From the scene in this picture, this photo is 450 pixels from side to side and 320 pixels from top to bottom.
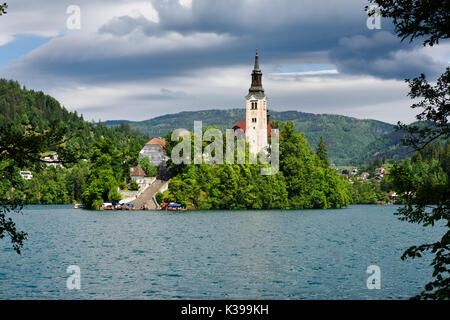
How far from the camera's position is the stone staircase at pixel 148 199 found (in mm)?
98812

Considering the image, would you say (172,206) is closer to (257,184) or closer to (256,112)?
(257,184)

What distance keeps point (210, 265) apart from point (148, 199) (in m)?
68.5

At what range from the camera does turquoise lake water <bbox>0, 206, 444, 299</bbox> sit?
24438 millimetres

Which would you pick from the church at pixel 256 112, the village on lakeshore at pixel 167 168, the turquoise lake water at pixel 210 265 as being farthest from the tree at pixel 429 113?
the church at pixel 256 112

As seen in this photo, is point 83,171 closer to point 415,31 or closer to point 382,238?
point 382,238

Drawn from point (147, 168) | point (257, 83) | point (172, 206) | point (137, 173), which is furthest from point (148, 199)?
point (257, 83)

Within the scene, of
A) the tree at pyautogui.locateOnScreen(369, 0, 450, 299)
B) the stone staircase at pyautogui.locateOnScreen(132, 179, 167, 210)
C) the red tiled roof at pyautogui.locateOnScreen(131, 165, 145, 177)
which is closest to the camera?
the tree at pyautogui.locateOnScreen(369, 0, 450, 299)

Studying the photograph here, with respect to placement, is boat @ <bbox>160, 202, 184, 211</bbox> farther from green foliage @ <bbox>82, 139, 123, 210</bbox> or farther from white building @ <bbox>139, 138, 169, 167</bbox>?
white building @ <bbox>139, 138, 169, 167</bbox>

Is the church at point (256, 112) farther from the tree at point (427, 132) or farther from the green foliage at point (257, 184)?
the tree at point (427, 132)

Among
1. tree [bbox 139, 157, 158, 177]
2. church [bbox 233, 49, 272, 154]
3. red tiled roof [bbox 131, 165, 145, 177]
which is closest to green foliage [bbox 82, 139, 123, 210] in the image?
red tiled roof [bbox 131, 165, 145, 177]

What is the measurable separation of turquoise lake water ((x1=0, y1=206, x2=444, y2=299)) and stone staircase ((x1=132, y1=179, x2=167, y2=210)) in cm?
4099


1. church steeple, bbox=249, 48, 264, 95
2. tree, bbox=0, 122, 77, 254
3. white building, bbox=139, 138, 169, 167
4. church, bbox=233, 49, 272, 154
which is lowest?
tree, bbox=0, 122, 77, 254

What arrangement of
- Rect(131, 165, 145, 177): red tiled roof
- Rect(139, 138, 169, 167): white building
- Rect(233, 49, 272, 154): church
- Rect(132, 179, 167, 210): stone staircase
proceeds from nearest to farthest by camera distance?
Rect(132, 179, 167, 210): stone staircase
Rect(131, 165, 145, 177): red tiled roof
Rect(233, 49, 272, 154): church
Rect(139, 138, 169, 167): white building

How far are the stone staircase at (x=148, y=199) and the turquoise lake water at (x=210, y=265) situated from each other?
134 ft
